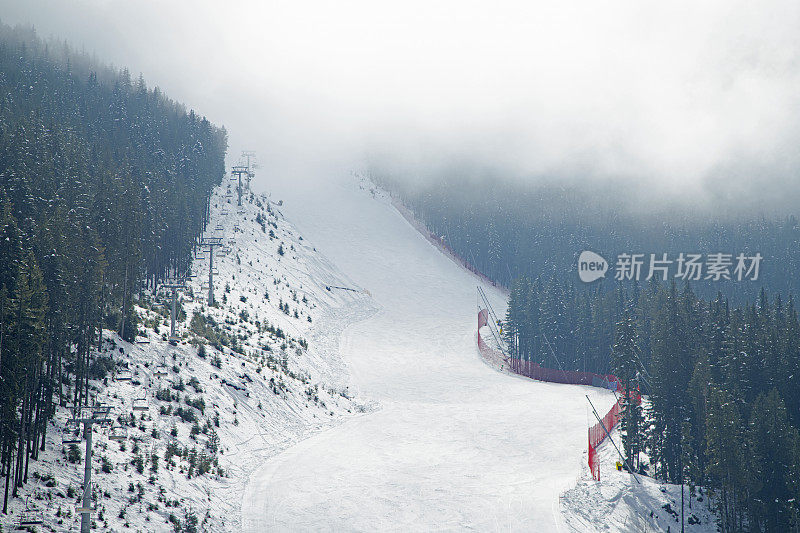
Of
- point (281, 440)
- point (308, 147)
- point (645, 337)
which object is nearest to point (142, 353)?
point (281, 440)

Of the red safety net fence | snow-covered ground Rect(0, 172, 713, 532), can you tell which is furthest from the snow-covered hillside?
the red safety net fence

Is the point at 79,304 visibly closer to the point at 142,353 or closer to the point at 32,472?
the point at 142,353

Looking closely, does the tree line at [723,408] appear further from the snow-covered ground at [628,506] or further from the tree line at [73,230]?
the tree line at [73,230]

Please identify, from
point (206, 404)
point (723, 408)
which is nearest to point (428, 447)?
point (206, 404)

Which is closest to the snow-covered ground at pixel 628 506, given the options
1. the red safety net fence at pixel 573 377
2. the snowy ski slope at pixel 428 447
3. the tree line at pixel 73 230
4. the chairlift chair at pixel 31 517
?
the snowy ski slope at pixel 428 447

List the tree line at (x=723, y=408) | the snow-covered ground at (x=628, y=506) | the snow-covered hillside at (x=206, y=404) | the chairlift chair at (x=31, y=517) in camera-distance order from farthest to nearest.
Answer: the tree line at (x=723, y=408)
the snow-covered ground at (x=628, y=506)
the snow-covered hillside at (x=206, y=404)
the chairlift chair at (x=31, y=517)

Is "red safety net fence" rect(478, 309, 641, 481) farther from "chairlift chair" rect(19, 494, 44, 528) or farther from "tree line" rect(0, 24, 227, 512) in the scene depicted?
"chairlift chair" rect(19, 494, 44, 528)
